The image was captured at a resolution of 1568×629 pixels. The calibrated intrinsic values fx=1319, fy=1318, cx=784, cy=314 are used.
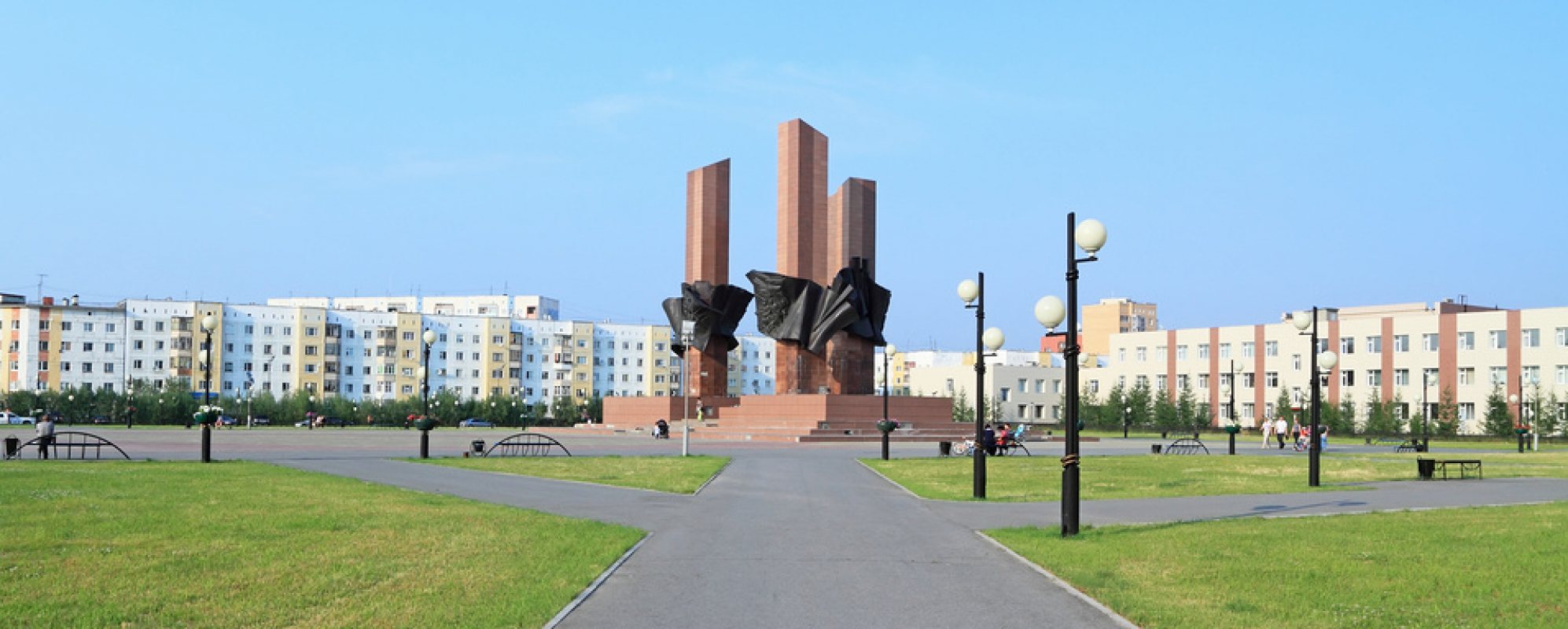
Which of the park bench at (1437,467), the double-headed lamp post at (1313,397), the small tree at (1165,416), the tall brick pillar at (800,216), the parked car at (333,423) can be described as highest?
the tall brick pillar at (800,216)

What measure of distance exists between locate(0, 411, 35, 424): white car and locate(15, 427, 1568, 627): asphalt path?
2755 inches

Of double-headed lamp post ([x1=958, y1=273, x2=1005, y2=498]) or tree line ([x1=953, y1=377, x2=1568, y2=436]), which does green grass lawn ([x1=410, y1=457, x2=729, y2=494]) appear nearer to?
double-headed lamp post ([x1=958, y1=273, x2=1005, y2=498])

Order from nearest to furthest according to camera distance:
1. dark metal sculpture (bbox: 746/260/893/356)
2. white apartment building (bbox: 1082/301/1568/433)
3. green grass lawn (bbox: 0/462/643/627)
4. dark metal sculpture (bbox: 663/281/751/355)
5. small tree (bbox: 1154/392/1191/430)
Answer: green grass lawn (bbox: 0/462/643/627), dark metal sculpture (bbox: 746/260/893/356), dark metal sculpture (bbox: 663/281/751/355), white apartment building (bbox: 1082/301/1568/433), small tree (bbox: 1154/392/1191/430)

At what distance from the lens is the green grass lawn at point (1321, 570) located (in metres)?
10.1

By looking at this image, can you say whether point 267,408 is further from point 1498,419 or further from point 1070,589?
point 1070,589

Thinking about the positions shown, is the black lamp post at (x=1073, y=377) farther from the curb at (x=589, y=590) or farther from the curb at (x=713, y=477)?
the curb at (x=713, y=477)

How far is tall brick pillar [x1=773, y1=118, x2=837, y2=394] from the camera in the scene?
70000 millimetres

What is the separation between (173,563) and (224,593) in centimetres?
194

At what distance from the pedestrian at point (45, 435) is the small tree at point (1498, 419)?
75337mm

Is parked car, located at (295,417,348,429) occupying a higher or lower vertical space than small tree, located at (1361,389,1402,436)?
lower

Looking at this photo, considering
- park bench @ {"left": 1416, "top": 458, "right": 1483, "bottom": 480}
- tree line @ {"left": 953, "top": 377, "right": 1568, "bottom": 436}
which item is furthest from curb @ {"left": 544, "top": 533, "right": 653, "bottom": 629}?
tree line @ {"left": 953, "top": 377, "right": 1568, "bottom": 436}

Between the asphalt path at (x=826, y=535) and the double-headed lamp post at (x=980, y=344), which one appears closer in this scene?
the asphalt path at (x=826, y=535)

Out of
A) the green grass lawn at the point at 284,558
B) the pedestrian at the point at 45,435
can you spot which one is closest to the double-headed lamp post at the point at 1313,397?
the green grass lawn at the point at 284,558

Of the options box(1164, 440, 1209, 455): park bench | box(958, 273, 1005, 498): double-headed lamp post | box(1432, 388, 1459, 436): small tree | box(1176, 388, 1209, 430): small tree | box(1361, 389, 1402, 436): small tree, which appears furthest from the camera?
box(1176, 388, 1209, 430): small tree
